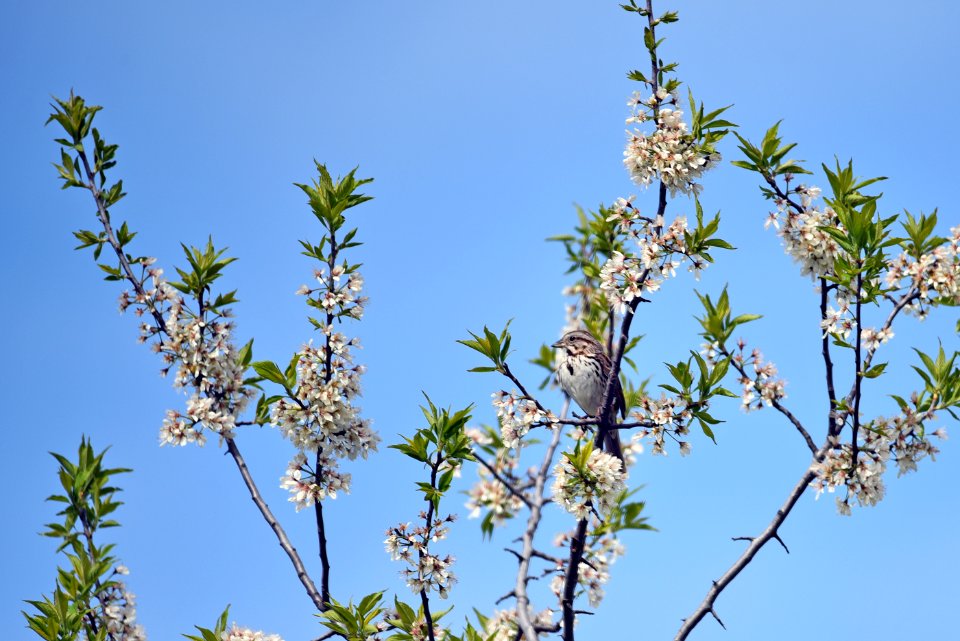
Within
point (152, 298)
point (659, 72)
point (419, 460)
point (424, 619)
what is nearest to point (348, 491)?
point (419, 460)

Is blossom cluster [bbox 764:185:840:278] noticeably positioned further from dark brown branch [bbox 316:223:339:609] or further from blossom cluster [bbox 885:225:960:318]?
dark brown branch [bbox 316:223:339:609]

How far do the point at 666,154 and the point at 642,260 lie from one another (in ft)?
2.52

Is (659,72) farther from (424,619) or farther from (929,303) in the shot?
(424,619)

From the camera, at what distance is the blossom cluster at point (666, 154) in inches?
252

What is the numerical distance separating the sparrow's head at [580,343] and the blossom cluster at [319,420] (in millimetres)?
4950

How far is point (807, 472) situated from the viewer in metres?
6.51

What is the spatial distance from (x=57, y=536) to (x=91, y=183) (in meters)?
3.04

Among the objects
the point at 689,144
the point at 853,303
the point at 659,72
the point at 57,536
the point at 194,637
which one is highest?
the point at 659,72

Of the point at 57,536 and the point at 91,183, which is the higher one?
the point at 91,183

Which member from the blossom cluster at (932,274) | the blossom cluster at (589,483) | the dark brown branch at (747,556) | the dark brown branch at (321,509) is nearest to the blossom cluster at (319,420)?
the dark brown branch at (321,509)

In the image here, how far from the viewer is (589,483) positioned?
21.3 ft

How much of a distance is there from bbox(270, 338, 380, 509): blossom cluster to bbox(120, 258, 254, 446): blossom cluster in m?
0.66

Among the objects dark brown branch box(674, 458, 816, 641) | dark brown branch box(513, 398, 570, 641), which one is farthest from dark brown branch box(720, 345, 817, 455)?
dark brown branch box(513, 398, 570, 641)

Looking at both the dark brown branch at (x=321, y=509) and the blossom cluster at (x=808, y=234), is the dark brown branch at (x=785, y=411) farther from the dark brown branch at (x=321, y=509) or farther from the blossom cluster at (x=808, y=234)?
the dark brown branch at (x=321, y=509)
